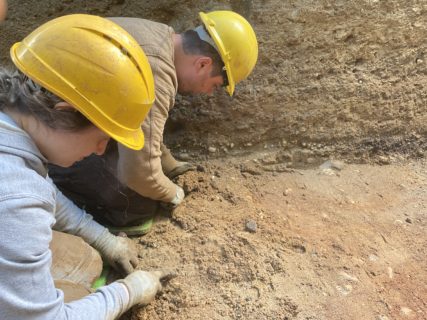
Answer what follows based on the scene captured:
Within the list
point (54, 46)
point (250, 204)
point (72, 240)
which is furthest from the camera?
point (250, 204)

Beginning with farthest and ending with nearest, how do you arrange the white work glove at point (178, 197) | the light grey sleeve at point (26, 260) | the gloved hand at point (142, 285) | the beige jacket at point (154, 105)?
the white work glove at point (178, 197) → the beige jacket at point (154, 105) → the gloved hand at point (142, 285) → the light grey sleeve at point (26, 260)

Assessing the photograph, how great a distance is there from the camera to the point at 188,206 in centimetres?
268

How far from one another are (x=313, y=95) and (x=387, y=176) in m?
0.75

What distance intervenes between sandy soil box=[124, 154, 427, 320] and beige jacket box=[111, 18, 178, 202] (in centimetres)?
42

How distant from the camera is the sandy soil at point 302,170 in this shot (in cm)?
216

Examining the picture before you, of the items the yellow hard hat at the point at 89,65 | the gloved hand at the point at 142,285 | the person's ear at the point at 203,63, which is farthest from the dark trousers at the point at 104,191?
the yellow hard hat at the point at 89,65

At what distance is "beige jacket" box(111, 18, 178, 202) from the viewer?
2203 mm

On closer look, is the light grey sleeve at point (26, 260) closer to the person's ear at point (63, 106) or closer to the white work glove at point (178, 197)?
the person's ear at point (63, 106)

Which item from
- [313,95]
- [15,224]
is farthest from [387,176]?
[15,224]

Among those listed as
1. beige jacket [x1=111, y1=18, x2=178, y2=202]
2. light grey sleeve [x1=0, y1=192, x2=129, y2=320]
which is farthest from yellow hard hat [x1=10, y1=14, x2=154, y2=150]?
beige jacket [x1=111, y1=18, x2=178, y2=202]

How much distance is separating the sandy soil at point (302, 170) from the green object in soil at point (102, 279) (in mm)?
186

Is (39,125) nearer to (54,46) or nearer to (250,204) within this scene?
(54,46)

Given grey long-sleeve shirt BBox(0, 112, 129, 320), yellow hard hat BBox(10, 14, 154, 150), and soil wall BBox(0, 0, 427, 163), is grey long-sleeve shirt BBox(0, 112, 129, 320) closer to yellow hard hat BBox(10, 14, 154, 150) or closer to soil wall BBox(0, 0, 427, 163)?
yellow hard hat BBox(10, 14, 154, 150)

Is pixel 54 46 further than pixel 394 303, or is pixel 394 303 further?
pixel 394 303
